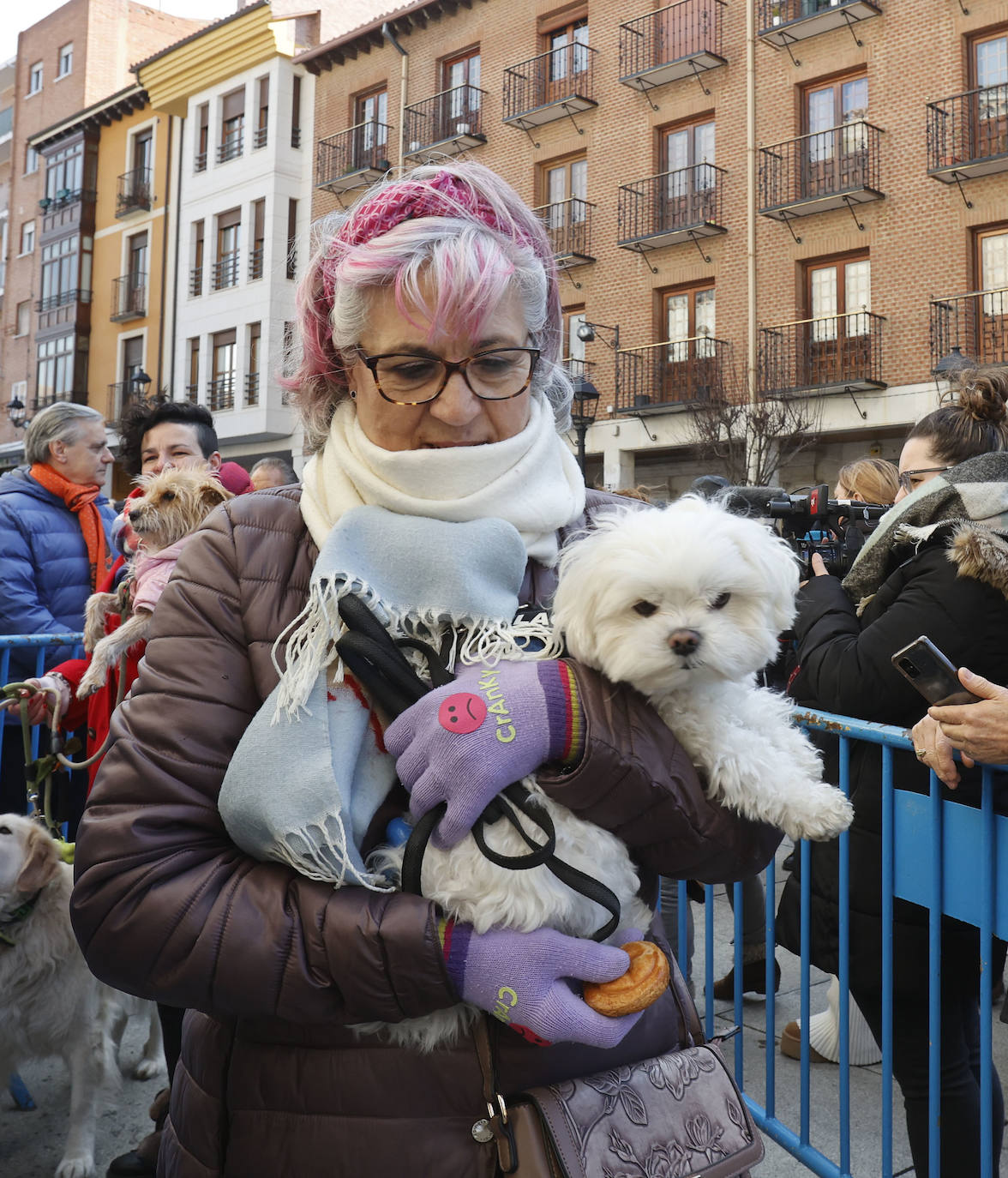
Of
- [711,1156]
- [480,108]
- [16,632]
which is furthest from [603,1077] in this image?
[480,108]

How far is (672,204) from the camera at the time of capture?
19.4m

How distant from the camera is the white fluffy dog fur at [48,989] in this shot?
311 cm

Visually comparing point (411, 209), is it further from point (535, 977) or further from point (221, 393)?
point (221, 393)

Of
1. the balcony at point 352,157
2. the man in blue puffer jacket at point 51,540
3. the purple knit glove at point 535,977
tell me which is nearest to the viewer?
the purple knit glove at point 535,977

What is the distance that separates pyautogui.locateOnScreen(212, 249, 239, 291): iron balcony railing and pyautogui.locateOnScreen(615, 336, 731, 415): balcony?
1145 cm

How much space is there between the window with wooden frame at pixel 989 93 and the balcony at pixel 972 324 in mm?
2271

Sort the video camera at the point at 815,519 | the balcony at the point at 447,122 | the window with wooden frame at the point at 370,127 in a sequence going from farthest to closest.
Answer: the window with wooden frame at the point at 370,127
the balcony at the point at 447,122
the video camera at the point at 815,519

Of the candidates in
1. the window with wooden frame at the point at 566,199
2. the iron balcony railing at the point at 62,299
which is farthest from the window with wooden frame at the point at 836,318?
the iron balcony railing at the point at 62,299

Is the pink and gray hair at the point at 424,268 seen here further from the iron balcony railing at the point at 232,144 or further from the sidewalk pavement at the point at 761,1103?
the iron balcony railing at the point at 232,144

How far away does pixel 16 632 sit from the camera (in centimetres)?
432

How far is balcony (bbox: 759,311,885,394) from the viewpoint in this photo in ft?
55.7

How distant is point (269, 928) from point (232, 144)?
28.6m

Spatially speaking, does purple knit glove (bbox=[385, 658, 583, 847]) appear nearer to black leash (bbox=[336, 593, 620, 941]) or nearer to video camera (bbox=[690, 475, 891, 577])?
black leash (bbox=[336, 593, 620, 941])

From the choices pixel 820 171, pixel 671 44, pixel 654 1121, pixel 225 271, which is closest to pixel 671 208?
pixel 820 171
